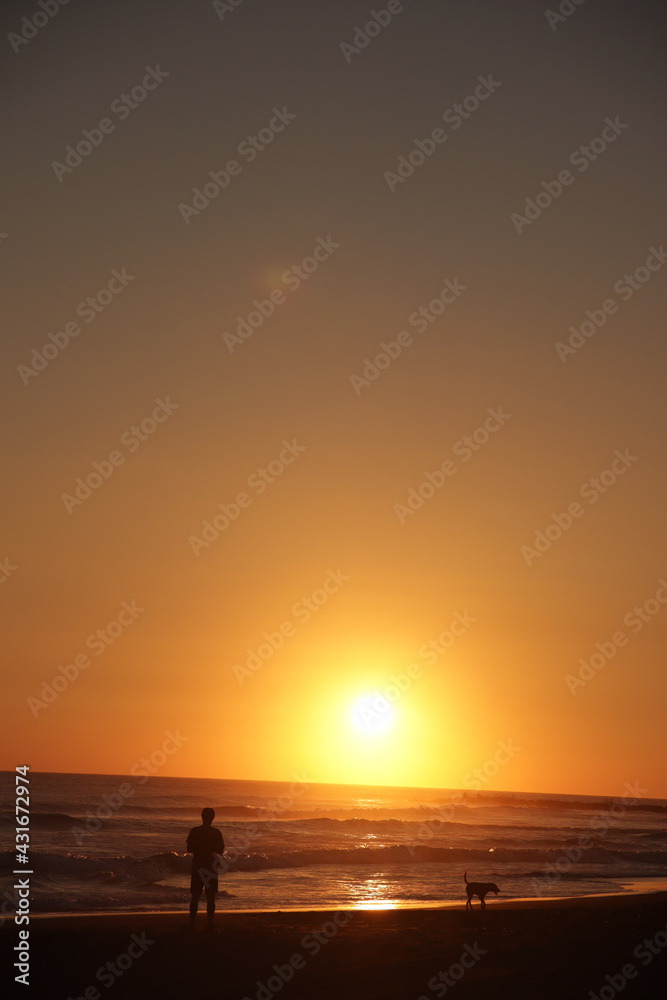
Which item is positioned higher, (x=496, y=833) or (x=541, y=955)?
(x=496, y=833)

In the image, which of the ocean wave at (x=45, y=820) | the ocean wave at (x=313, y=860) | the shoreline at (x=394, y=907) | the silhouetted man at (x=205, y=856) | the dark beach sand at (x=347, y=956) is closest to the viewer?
the dark beach sand at (x=347, y=956)

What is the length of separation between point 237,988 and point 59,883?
19.5 m

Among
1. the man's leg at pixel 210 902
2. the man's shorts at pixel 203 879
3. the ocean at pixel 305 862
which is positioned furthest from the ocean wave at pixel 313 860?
the man's shorts at pixel 203 879

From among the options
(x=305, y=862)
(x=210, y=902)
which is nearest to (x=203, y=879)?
(x=210, y=902)

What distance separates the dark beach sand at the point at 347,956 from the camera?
366 inches

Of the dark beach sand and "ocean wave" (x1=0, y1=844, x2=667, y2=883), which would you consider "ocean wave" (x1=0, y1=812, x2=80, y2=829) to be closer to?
"ocean wave" (x1=0, y1=844, x2=667, y2=883)

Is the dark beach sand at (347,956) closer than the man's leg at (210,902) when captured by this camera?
Yes

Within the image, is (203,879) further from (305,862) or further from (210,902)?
(305,862)

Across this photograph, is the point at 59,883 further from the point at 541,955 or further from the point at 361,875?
the point at 541,955

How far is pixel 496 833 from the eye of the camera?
62.1 metres

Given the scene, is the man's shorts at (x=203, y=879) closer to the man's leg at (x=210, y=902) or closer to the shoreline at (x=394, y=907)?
the man's leg at (x=210, y=902)

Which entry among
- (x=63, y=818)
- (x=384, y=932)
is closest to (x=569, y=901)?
(x=384, y=932)

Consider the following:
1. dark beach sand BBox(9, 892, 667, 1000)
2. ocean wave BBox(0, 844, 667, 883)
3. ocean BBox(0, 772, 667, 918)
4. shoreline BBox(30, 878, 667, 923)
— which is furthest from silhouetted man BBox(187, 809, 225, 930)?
ocean wave BBox(0, 844, 667, 883)

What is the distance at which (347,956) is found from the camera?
1137cm
